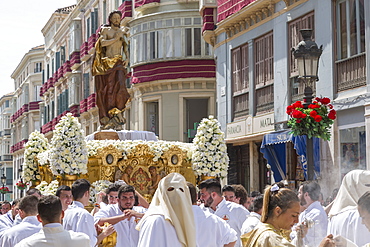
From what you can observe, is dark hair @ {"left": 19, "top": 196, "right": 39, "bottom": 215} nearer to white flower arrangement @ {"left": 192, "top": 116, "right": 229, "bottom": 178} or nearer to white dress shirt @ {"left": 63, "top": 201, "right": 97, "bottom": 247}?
white dress shirt @ {"left": 63, "top": 201, "right": 97, "bottom": 247}

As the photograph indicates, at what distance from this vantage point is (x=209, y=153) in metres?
17.9

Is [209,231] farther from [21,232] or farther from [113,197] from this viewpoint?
[113,197]

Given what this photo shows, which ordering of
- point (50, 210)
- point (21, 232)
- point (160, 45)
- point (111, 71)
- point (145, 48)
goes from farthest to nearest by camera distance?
point (145, 48)
point (160, 45)
point (111, 71)
point (21, 232)
point (50, 210)

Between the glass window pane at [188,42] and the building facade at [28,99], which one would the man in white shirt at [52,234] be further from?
the building facade at [28,99]

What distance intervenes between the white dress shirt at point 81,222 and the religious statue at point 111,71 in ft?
34.4

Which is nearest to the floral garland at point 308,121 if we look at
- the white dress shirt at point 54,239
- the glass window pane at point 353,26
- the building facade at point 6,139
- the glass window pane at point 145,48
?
the glass window pane at point 353,26

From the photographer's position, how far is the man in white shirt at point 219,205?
34.2ft

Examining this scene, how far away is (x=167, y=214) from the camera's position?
6910mm

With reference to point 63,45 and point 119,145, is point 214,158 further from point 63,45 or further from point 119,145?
point 63,45

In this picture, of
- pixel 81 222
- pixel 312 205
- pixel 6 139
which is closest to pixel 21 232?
pixel 81 222

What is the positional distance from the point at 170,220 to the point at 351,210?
167 centimetres

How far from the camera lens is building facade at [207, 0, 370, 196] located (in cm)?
1950

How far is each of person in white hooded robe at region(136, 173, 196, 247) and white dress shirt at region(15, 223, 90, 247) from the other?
1.95ft

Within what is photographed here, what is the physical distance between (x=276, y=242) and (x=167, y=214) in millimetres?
1569
